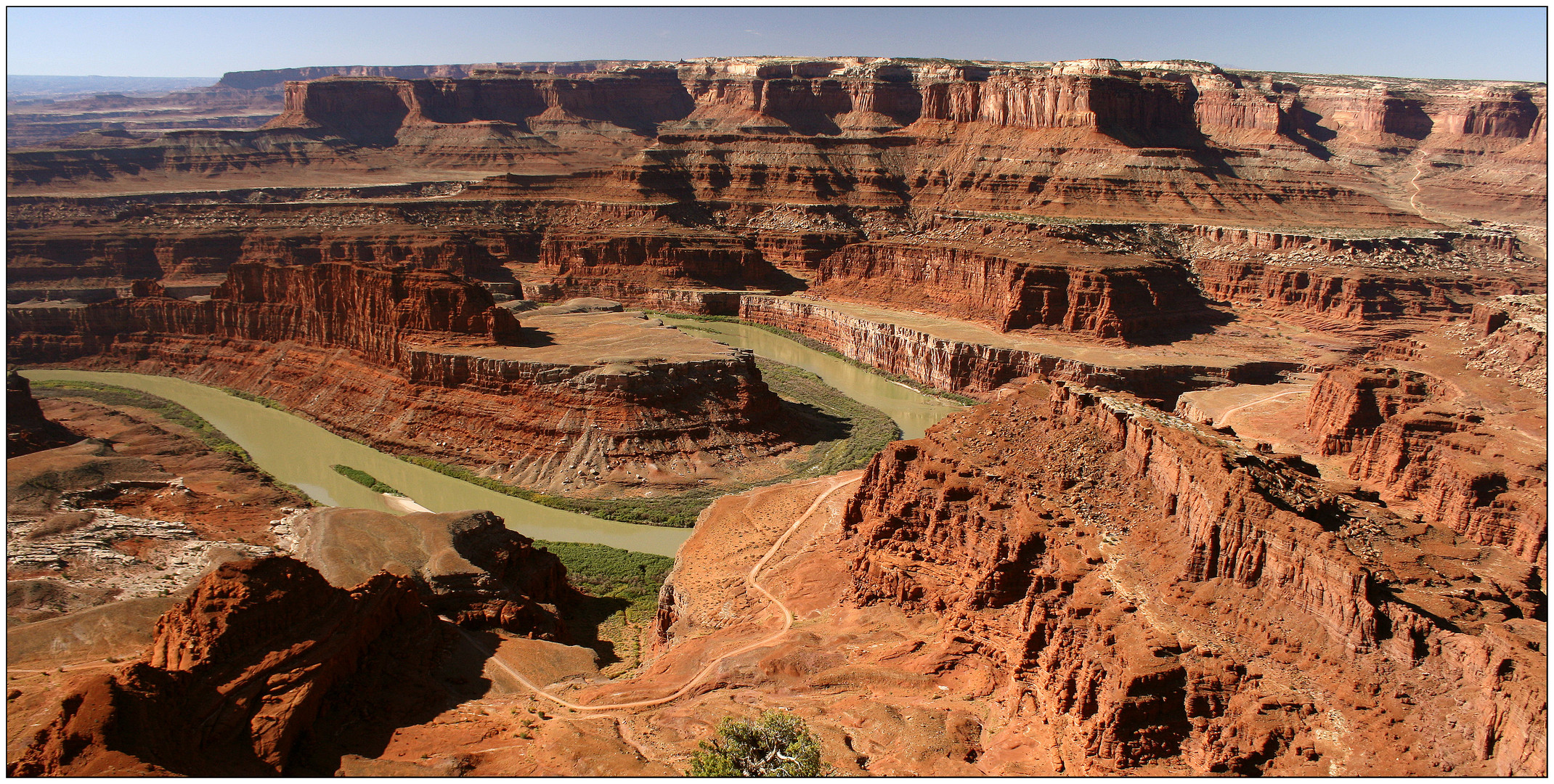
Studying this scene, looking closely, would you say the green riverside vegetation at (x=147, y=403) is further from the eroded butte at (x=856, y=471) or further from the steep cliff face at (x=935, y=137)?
the steep cliff face at (x=935, y=137)

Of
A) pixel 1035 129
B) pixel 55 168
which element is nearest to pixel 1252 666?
pixel 1035 129

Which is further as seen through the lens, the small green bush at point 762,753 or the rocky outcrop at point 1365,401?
the rocky outcrop at point 1365,401

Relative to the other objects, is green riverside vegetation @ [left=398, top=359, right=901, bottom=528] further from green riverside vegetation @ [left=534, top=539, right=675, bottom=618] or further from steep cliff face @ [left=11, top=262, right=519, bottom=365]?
steep cliff face @ [left=11, top=262, right=519, bottom=365]

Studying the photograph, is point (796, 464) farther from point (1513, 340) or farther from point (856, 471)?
point (1513, 340)

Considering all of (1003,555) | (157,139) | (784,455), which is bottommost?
(784,455)

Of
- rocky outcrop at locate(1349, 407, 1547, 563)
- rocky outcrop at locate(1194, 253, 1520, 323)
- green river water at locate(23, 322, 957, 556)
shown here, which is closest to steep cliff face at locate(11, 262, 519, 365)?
green river water at locate(23, 322, 957, 556)

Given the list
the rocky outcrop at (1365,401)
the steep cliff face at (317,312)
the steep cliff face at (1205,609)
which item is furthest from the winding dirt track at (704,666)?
the steep cliff face at (317,312)

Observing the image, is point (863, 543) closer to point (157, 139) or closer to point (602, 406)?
point (602, 406)

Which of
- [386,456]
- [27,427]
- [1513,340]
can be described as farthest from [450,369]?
[1513,340]
